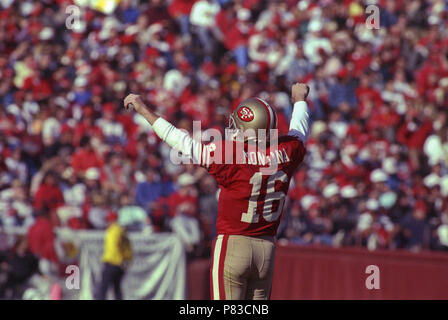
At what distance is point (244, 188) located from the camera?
5.53m

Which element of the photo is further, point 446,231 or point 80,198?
point 80,198

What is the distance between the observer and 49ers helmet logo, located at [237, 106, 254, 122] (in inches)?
217

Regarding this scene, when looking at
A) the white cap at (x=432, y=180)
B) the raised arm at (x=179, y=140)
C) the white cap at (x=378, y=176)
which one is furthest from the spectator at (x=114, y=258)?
the raised arm at (x=179, y=140)

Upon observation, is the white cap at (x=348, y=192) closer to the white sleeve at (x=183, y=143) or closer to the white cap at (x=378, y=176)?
the white cap at (x=378, y=176)

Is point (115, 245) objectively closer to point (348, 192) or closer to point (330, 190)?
point (330, 190)

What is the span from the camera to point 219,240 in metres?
5.59

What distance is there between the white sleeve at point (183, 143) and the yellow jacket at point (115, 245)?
6.23 metres

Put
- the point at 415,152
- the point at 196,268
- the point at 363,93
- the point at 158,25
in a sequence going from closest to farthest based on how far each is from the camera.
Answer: the point at 196,268 < the point at 415,152 < the point at 363,93 < the point at 158,25

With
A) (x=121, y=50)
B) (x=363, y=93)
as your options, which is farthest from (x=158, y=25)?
(x=363, y=93)

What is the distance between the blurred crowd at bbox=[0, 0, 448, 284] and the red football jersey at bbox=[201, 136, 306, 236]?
6.21 metres

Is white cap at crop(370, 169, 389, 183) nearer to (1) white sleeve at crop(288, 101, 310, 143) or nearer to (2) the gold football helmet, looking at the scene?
(1) white sleeve at crop(288, 101, 310, 143)

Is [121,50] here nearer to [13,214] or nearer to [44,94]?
[44,94]
